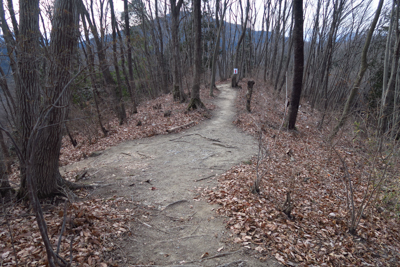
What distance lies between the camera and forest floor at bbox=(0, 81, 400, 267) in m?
3.23

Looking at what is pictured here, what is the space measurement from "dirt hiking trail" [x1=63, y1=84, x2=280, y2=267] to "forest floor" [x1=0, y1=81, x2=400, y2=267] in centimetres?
2

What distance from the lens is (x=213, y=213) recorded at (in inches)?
172

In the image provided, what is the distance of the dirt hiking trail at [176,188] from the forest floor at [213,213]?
2 centimetres

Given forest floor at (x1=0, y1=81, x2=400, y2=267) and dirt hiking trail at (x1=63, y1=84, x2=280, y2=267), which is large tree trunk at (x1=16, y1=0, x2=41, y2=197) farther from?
dirt hiking trail at (x1=63, y1=84, x2=280, y2=267)

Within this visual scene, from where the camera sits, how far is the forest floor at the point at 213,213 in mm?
3234

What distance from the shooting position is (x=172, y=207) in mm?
4781

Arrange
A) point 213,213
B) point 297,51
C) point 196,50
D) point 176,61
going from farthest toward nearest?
point 176,61
point 196,50
point 297,51
point 213,213

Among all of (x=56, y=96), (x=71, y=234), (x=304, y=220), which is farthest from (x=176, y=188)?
(x=56, y=96)

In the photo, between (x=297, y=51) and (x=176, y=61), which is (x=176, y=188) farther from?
(x=176, y=61)

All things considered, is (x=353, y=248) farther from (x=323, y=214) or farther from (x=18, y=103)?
(x=18, y=103)

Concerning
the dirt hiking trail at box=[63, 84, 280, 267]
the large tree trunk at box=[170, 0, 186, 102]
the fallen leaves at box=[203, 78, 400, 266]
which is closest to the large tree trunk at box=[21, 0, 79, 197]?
the dirt hiking trail at box=[63, 84, 280, 267]

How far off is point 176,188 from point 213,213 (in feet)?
5.01

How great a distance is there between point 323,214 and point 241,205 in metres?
1.92

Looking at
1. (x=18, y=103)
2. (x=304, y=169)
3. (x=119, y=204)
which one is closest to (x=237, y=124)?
(x=304, y=169)
